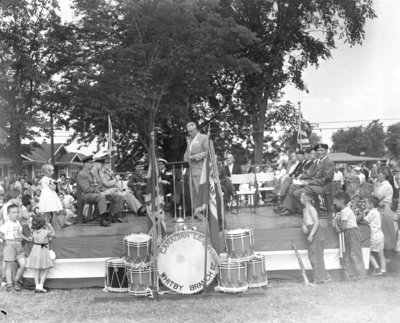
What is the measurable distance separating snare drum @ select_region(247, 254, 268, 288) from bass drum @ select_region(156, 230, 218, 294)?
0.65 metres

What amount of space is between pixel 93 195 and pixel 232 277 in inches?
140

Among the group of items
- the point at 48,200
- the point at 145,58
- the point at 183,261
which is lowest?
the point at 183,261

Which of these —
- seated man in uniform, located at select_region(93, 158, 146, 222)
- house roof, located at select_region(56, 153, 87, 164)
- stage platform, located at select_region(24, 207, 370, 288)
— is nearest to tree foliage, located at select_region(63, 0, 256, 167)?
seated man in uniform, located at select_region(93, 158, 146, 222)

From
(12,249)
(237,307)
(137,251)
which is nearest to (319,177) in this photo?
(237,307)

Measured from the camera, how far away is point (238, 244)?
778cm

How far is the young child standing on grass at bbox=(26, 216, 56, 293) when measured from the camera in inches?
324

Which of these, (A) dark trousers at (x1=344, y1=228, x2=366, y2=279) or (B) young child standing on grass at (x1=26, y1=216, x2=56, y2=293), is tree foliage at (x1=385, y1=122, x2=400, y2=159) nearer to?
(A) dark trousers at (x1=344, y1=228, x2=366, y2=279)

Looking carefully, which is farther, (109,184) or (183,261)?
(109,184)

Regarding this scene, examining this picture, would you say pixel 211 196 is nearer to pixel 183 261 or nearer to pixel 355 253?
pixel 183 261

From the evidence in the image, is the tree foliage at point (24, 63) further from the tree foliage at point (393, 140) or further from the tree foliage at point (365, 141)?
the tree foliage at point (393, 140)

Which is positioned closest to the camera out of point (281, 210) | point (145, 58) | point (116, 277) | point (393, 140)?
point (116, 277)

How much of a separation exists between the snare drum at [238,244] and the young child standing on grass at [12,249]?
352cm

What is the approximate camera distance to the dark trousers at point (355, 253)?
27.6ft

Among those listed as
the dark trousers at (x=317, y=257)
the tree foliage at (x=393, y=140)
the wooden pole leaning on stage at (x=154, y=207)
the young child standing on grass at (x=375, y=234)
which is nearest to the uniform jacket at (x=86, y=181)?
the wooden pole leaning on stage at (x=154, y=207)
